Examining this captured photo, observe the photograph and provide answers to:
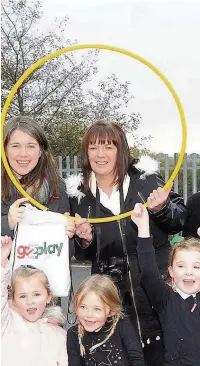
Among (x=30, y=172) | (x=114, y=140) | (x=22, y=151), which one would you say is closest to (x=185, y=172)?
(x=114, y=140)

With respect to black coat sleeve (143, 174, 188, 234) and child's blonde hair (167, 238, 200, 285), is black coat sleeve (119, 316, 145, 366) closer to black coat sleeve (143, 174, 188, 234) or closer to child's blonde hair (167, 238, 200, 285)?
child's blonde hair (167, 238, 200, 285)

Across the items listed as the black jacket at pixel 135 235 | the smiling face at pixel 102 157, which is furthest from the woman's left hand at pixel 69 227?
the smiling face at pixel 102 157

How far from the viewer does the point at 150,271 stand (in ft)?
12.3

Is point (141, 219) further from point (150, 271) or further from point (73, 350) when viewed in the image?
point (73, 350)

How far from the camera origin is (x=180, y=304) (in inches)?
149

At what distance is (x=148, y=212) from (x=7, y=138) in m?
1.07

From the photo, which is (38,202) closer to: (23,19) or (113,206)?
(113,206)

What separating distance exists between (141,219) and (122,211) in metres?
0.35

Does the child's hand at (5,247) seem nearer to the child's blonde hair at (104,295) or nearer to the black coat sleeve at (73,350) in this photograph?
the child's blonde hair at (104,295)

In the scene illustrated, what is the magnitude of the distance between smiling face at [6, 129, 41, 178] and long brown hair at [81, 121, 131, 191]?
1.22 feet

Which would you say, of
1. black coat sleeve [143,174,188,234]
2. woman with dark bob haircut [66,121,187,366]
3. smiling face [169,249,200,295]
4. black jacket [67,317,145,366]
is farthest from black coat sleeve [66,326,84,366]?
black coat sleeve [143,174,188,234]

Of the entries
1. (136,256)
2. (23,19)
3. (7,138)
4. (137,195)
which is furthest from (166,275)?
(23,19)

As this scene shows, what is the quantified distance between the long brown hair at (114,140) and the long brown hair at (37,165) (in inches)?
9.8

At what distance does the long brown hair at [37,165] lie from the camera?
408 cm
